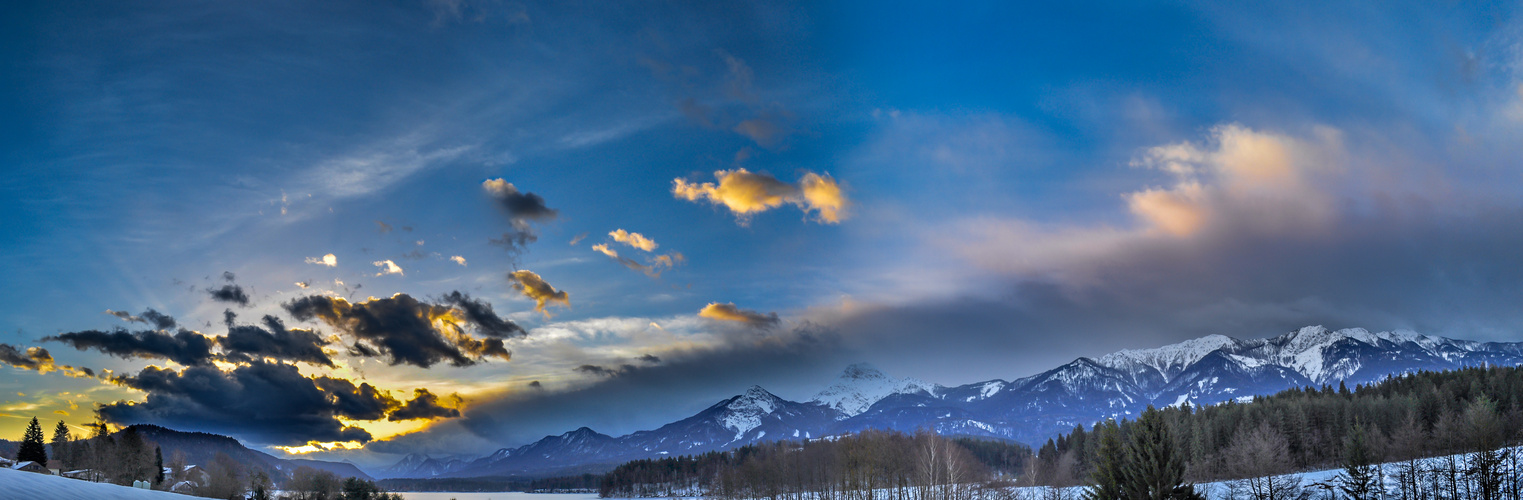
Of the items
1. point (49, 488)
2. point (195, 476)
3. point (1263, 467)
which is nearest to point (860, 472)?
point (1263, 467)

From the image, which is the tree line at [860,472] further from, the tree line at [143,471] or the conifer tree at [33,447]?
the conifer tree at [33,447]

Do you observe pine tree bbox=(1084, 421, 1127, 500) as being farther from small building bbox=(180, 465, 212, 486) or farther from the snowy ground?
small building bbox=(180, 465, 212, 486)

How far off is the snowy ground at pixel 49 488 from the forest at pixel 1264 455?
118ft

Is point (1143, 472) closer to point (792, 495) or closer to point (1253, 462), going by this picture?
point (1253, 462)

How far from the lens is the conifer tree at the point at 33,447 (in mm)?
90556

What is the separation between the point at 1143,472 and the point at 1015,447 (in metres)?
169

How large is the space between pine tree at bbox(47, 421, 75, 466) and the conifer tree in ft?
67.3

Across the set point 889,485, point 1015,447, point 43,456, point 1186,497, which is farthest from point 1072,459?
point 43,456

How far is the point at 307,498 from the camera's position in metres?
97.3

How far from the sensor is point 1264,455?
71.8 m

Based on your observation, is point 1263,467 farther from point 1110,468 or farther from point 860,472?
point 1110,468

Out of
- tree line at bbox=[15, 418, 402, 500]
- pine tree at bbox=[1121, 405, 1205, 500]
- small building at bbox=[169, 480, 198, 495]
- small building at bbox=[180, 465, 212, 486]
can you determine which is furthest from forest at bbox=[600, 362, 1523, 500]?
small building at bbox=[180, 465, 212, 486]

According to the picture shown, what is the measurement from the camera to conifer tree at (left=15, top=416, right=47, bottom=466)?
297 ft

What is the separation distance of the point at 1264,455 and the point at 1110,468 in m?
47.0
